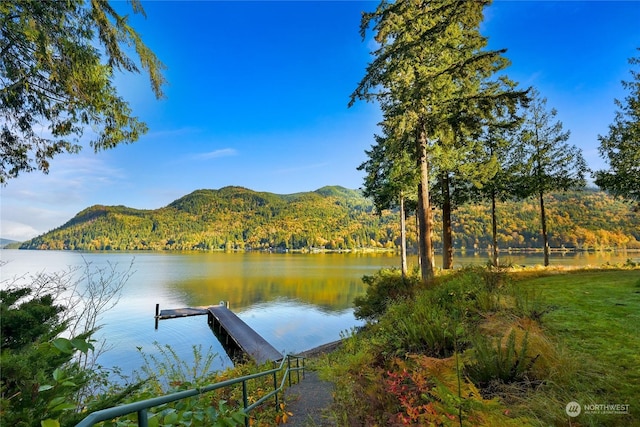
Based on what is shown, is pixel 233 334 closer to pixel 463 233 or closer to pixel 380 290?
pixel 380 290

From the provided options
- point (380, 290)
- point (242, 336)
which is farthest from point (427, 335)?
point (242, 336)

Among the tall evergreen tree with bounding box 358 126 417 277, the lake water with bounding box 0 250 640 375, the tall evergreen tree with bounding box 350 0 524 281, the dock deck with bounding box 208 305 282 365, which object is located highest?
the tall evergreen tree with bounding box 350 0 524 281

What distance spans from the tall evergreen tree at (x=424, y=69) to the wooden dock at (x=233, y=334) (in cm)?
893

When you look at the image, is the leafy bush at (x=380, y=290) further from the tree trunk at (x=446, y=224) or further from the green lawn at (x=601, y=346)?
the green lawn at (x=601, y=346)

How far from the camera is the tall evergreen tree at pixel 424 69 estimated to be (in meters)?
11.2

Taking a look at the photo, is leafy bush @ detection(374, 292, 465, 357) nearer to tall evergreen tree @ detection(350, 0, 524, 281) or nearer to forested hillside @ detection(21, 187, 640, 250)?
tall evergreen tree @ detection(350, 0, 524, 281)

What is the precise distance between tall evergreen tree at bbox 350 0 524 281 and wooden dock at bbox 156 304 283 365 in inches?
352

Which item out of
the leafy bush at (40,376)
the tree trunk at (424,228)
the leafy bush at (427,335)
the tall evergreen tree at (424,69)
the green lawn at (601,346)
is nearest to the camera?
the leafy bush at (40,376)

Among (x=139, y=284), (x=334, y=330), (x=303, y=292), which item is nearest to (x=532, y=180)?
(x=334, y=330)

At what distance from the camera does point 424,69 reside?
457 inches

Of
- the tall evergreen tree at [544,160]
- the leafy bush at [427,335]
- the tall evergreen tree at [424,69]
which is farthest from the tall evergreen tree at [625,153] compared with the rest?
the leafy bush at [427,335]

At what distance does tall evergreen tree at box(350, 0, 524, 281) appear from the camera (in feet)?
36.7

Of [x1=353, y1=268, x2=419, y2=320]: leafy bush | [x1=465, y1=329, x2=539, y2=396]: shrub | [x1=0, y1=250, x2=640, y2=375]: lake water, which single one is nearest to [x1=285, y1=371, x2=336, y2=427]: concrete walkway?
[x1=465, y1=329, x2=539, y2=396]: shrub

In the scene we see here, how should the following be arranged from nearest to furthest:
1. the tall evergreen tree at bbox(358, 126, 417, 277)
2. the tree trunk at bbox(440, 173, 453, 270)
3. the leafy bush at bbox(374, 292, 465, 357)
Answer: the leafy bush at bbox(374, 292, 465, 357)
the tall evergreen tree at bbox(358, 126, 417, 277)
the tree trunk at bbox(440, 173, 453, 270)
